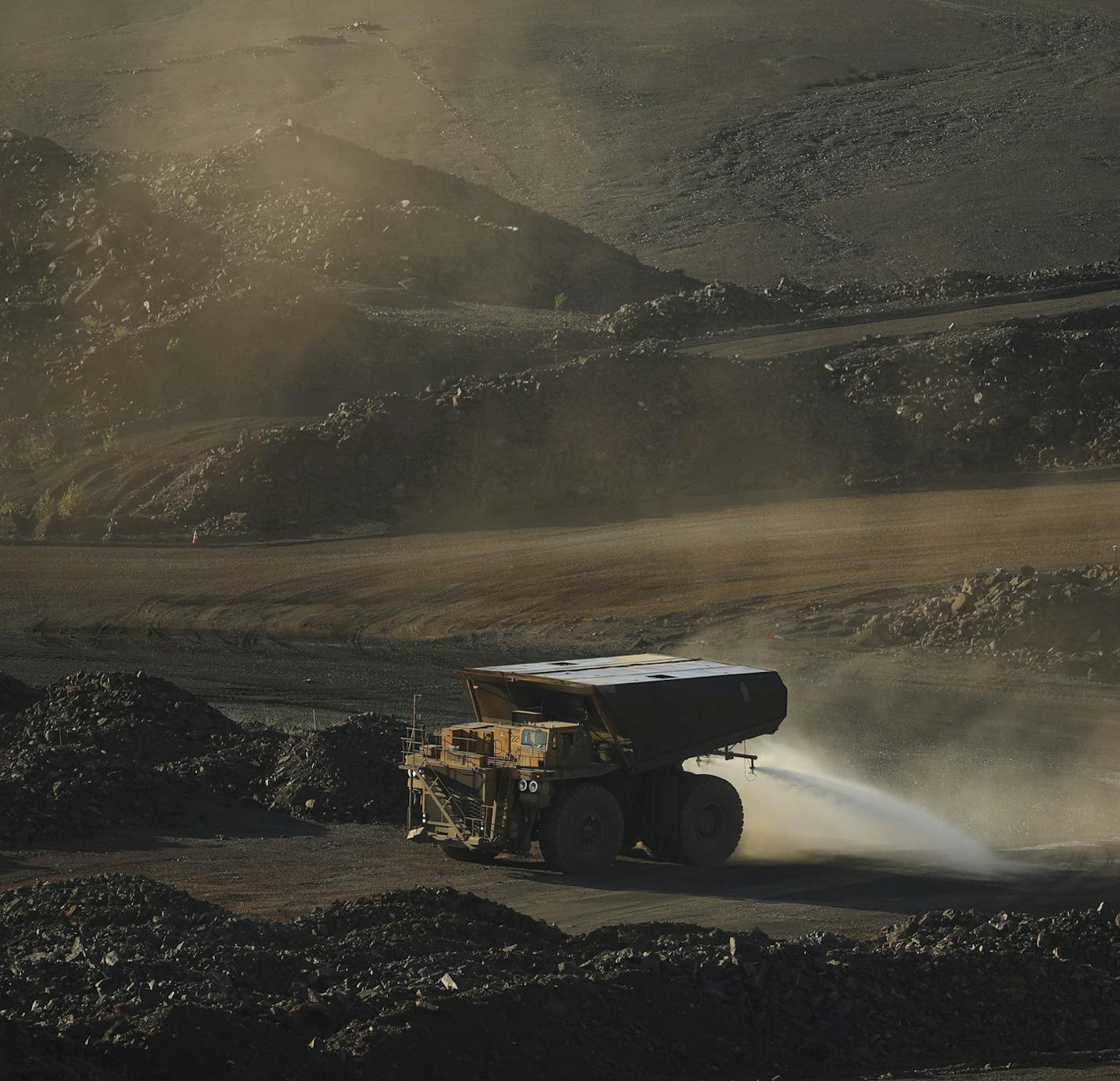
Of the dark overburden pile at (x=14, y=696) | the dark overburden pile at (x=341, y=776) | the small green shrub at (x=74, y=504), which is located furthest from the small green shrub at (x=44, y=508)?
the dark overburden pile at (x=341, y=776)

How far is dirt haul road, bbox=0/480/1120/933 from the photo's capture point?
15.2 metres

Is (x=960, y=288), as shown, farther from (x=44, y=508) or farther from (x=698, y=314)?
(x=44, y=508)

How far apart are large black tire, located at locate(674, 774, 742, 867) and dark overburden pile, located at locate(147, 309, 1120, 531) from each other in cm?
2377

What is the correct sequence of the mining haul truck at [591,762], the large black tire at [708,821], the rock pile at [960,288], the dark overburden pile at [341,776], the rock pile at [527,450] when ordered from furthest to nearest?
the rock pile at [960,288]
the rock pile at [527,450]
the dark overburden pile at [341,776]
the large black tire at [708,821]
the mining haul truck at [591,762]

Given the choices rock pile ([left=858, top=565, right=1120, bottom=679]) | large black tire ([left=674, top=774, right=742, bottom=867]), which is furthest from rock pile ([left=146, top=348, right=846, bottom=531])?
large black tire ([left=674, top=774, right=742, bottom=867])

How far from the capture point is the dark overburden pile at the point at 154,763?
17141mm

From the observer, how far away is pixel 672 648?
29078 mm

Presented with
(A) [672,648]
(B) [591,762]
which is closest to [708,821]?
(B) [591,762]

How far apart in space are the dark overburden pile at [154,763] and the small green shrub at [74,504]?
1959cm

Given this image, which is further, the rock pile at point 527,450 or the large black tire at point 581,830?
the rock pile at point 527,450

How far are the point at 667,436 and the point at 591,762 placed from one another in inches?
1025

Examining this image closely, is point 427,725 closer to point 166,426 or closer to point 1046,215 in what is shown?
point 166,426

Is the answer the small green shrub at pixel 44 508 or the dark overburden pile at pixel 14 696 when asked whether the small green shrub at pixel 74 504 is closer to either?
the small green shrub at pixel 44 508

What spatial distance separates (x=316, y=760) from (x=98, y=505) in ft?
81.2
